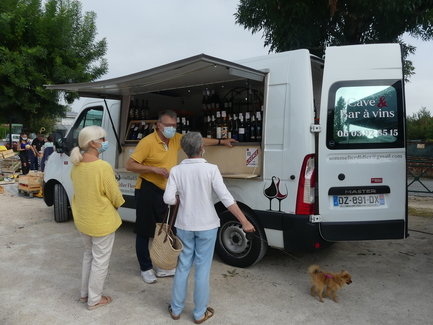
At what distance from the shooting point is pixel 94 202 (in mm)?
3307

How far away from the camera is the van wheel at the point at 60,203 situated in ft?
22.3

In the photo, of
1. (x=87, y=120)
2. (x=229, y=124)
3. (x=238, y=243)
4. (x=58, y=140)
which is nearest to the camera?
(x=238, y=243)

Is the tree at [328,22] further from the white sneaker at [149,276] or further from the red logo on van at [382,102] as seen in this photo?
the white sneaker at [149,276]

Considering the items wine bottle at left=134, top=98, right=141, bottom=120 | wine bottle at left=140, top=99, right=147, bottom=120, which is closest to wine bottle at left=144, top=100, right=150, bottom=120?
wine bottle at left=140, top=99, right=147, bottom=120

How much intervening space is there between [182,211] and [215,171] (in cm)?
44

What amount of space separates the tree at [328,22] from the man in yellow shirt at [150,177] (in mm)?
4687

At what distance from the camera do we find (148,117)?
6168mm

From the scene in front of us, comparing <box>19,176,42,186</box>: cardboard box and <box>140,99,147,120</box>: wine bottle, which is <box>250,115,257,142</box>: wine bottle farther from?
<box>19,176,42,186</box>: cardboard box

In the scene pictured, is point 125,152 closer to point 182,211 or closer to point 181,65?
point 181,65

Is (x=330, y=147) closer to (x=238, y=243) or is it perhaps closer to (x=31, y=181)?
(x=238, y=243)

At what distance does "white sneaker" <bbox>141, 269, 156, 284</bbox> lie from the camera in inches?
162

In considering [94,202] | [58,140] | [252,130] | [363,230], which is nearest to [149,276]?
[94,202]

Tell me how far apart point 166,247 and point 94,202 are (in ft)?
2.51

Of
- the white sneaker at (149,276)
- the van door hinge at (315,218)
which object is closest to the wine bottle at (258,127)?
the van door hinge at (315,218)
